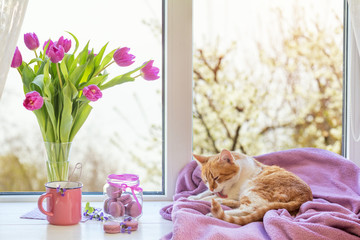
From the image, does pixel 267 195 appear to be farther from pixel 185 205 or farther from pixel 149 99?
pixel 149 99

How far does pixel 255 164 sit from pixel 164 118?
48 cm

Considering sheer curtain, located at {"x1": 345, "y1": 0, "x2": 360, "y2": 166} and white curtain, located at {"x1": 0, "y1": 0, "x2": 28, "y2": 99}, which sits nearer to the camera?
white curtain, located at {"x1": 0, "y1": 0, "x2": 28, "y2": 99}

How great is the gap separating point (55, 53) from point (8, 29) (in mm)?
161

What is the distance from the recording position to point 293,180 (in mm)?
1529

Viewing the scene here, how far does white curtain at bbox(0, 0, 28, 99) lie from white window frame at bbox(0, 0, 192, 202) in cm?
66

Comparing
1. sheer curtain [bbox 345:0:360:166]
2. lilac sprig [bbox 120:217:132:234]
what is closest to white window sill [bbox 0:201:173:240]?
lilac sprig [bbox 120:217:132:234]

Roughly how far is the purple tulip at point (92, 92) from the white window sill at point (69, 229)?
1.40ft

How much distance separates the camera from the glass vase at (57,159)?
1560 millimetres

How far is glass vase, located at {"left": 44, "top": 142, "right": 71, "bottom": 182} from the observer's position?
61.4 inches

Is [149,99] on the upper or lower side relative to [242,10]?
lower

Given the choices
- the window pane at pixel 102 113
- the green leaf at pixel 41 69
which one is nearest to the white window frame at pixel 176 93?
the window pane at pixel 102 113

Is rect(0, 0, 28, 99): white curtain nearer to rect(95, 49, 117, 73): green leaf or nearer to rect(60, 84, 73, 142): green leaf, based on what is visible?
rect(60, 84, 73, 142): green leaf

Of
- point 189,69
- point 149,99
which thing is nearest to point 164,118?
point 149,99

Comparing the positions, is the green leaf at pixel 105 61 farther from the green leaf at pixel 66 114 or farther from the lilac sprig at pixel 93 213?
the lilac sprig at pixel 93 213
